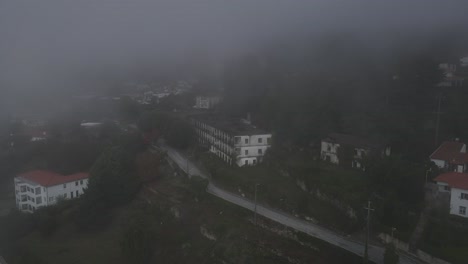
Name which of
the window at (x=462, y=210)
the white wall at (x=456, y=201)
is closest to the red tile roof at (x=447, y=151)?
the white wall at (x=456, y=201)

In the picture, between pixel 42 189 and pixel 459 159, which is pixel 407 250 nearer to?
pixel 459 159

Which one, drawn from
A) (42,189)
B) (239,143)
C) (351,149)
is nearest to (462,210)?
(351,149)

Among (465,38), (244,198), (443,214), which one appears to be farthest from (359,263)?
(465,38)

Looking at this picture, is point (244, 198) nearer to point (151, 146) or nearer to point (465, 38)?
point (151, 146)

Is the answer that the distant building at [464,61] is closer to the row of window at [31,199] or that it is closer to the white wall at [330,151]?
the white wall at [330,151]

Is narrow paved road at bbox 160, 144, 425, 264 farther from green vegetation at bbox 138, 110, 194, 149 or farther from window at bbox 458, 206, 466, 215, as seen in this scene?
green vegetation at bbox 138, 110, 194, 149

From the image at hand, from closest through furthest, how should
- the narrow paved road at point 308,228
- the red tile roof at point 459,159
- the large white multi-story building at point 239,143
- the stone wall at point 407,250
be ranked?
1. the stone wall at point 407,250
2. the narrow paved road at point 308,228
3. the red tile roof at point 459,159
4. the large white multi-story building at point 239,143

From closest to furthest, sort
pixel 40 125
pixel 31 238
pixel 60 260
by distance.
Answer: pixel 60 260
pixel 31 238
pixel 40 125

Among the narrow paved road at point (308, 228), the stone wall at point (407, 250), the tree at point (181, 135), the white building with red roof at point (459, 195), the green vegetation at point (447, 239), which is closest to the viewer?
the green vegetation at point (447, 239)

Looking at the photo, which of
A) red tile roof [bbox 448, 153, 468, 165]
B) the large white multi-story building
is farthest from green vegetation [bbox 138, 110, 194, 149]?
red tile roof [bbox 448, 153, 468, 165]

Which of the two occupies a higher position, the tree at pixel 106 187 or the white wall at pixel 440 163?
the white wall at pixel 440 163
